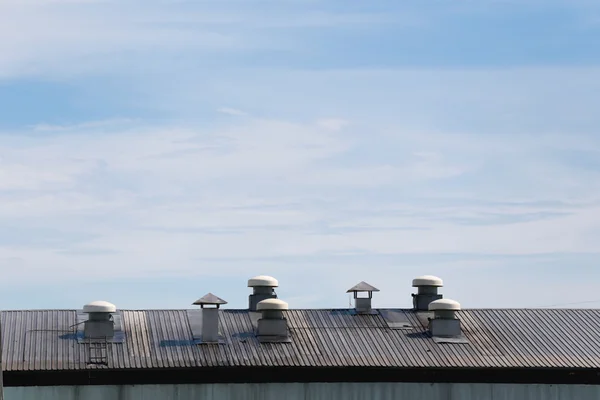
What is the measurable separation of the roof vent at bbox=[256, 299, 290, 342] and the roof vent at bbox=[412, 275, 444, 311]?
865cm

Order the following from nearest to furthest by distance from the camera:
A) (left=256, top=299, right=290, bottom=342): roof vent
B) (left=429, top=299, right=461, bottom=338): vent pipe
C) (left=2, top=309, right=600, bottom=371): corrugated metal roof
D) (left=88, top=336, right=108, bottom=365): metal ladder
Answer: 1. (left=88, top=336, right=108, bottom=365): metal ladder
2. (left=2, top=309, right=600, bottom=371): corrugated metal roof
3. (left=256, top=299, right=290, bottom=342): roof vent
4. (left=429, top=299, right=461, bottom=338): vent pipe

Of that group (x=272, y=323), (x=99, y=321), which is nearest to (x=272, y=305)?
(x=272, y=323)

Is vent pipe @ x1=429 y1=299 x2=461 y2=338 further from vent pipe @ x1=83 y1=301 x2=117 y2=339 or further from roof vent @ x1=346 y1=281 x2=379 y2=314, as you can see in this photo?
vent pipe @ x1=83 y1=301 x2=117 y2=339

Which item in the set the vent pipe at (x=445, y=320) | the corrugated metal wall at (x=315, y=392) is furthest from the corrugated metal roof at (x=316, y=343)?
the corrugated metal wall at (x=315, y=392)

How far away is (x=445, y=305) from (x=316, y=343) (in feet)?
22.2

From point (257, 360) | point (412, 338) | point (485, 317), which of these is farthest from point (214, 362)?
point (485, 317)

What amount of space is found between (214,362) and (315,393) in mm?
4752

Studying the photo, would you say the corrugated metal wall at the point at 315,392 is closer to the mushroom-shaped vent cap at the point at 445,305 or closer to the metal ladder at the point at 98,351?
the metal ladder at the point at 98,351

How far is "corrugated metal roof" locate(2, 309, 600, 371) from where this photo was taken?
52625 millimetres

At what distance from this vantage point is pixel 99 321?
5425 cm

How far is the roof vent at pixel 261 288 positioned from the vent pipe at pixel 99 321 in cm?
813

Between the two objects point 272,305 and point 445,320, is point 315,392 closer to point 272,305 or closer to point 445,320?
point 272,305

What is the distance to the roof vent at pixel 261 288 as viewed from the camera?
5994cm

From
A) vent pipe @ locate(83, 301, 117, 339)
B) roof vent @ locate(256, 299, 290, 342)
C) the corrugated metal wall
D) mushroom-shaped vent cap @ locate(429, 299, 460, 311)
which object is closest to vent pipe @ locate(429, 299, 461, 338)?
mushroom-shaped vent cap @ locate(429, 299, 460, 311)
